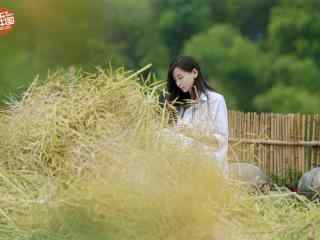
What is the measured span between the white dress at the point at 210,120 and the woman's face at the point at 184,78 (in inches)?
2.3

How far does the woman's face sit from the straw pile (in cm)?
53

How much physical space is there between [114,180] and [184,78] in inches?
40.1

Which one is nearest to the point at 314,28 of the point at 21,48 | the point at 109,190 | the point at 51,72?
the point at 21,48

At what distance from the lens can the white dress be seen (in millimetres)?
1906

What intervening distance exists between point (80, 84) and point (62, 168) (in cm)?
28

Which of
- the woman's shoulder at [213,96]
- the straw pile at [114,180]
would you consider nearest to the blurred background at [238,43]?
the woman's shoulder at [213,96]

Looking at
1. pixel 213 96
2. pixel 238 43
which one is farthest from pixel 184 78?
pixel 238 43

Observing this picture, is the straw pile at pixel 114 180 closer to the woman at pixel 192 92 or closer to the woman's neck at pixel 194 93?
the woman at pixel 192 92

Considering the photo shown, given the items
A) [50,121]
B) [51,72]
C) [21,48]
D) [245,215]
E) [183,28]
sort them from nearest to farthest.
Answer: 1. [245,215]
2. [50,121]
3. [51,72]
4. [21,48]
5. [183,28]

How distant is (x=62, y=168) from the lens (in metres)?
1.89

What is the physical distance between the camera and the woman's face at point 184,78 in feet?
8.68

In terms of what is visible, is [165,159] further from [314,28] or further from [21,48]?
[314,28]

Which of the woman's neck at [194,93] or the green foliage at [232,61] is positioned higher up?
the woman's neck at [194,93]

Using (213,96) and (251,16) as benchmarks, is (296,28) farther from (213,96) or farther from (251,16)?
(213,96)
